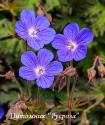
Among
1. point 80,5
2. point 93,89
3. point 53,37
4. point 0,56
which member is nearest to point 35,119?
point 53,37

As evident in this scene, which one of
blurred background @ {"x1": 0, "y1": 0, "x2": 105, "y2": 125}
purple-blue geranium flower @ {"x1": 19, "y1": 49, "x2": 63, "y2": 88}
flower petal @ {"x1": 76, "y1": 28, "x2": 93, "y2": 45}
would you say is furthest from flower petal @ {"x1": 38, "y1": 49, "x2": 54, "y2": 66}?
blurred background @ {"x1": 0, "y1": 0, "x2": 105, "y2": 125}

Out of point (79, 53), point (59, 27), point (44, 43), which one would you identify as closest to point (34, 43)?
point (44, 43)

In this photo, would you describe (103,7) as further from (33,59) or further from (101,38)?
(33,59)

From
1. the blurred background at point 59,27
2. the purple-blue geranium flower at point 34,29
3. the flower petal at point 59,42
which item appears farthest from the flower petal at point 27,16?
the blurred background at point 59,27

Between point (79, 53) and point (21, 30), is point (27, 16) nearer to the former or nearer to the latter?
point (21, 30)

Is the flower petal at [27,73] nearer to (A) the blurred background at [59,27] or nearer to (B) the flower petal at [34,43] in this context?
(B) the flower petal at [34,43]
